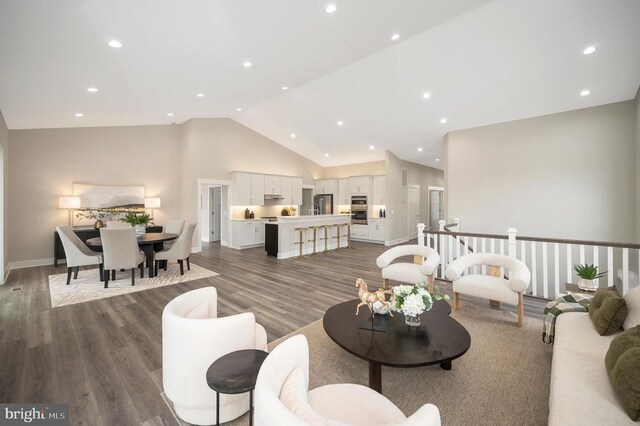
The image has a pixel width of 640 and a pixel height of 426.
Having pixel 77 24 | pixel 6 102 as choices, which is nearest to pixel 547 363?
pixel 77 24

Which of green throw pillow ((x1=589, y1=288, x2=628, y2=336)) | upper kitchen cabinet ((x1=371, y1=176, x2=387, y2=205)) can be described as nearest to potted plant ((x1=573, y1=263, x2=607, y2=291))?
green throw pillow ((x1=589, y1=288, x2=628, y2=336))

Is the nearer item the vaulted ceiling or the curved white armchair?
the vaulted ceiling

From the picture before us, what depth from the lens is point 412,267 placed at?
391 cm

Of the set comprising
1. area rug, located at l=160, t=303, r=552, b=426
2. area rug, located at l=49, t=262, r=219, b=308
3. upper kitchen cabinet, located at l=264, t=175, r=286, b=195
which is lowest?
area rug, located at l=160, t=303, r=552, b=426

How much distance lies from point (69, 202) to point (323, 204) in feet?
24.9

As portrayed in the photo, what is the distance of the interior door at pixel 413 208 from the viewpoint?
34.4ft

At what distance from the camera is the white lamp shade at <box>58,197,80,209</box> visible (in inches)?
246

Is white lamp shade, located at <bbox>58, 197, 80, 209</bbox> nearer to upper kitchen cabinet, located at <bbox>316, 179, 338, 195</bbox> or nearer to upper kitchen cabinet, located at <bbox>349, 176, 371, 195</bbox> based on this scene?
upper kitchen cabinet, located at <bbox>316, 179, 338, 195</bbox>

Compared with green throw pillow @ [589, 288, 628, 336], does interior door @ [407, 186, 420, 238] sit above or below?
above

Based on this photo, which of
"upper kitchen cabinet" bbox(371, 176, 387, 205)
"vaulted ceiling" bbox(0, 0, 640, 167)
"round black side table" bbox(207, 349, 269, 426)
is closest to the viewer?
"round black side table" bbox(207, 349, 269, 426)

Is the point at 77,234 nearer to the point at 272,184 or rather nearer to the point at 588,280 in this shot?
the point at 272,184


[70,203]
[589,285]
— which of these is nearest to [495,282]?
[589,285]

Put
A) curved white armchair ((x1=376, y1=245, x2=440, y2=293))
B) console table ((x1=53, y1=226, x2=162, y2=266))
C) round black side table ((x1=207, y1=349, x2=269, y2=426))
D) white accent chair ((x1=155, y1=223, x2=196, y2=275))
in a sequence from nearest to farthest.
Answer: round black side table ((x1=207, y1=349, x2=269, y2=426))
curved white armchair ((x1=376, y1=245, x2=440, y2=293))
white accent chair ((x1=155, y1=223, x2=196, y2=275))
console table ((x1=53, y1=226, x2=162, y2=266))

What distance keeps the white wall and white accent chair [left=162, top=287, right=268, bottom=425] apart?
21.4 feet
